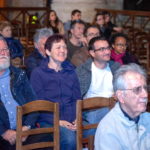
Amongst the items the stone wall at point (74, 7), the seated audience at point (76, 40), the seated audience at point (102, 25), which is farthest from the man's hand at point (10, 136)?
the stone wall at point (74, 7)

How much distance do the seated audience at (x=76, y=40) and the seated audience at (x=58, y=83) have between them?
58.2 inches

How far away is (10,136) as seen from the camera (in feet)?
11.0

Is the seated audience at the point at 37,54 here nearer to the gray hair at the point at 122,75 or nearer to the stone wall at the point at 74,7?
the gray hair at the point at 122,75

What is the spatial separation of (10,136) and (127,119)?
4.35 ft

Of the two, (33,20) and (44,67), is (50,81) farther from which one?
(33,20)

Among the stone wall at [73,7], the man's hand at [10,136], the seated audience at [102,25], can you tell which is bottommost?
the man's hand at [10,136]

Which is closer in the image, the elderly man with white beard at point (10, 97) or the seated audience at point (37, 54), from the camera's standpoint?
the elderly man with white beard at point (10, 97)

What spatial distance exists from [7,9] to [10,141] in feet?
29.0

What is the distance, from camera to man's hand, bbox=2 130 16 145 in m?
3.36

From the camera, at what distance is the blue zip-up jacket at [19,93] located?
3406 millimetres

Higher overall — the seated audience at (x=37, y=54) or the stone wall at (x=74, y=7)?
the stone wall at (x=74, y=7)

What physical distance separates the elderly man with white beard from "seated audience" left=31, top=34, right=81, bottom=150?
23cm

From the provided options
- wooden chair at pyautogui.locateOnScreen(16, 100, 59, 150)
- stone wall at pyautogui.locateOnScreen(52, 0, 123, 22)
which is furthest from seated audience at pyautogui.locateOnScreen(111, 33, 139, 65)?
stone wall at pyautogui.locateOnScreen(52, 0, 123, 22)

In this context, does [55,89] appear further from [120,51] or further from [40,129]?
[120,51]
